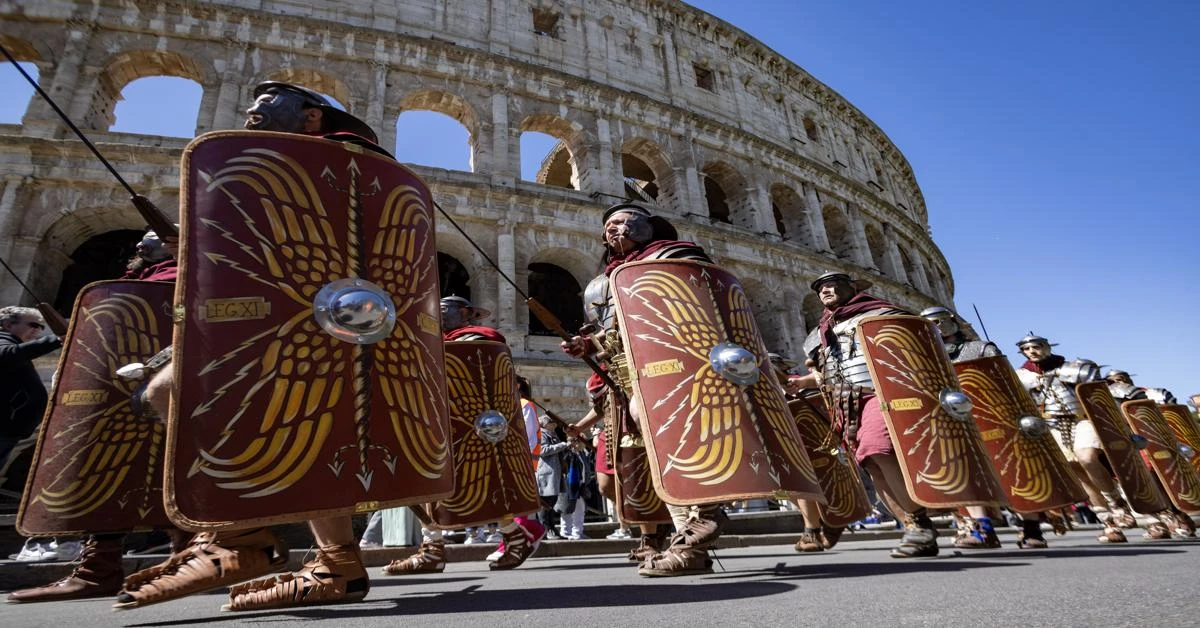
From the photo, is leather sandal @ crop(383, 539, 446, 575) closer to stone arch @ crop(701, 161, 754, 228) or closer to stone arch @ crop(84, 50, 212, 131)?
stone arch @ crop(84, 50, 212, 131)

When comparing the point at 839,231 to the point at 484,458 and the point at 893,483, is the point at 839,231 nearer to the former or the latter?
the point at 893,483

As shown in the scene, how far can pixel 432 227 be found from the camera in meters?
2.12

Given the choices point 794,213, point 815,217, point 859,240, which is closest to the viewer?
point 815,217

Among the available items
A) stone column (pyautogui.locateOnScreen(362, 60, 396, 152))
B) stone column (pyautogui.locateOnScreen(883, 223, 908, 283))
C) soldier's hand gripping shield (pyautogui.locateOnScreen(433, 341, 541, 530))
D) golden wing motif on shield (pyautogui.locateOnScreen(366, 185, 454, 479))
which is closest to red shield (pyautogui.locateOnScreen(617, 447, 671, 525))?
soldier's hand gripping shield (pyautogui.locateOnScreen(433, 341, 541, 530))

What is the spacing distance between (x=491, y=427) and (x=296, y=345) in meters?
1.98

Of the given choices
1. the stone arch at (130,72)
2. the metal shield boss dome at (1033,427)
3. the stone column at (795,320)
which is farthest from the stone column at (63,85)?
the stone column at (795,320)

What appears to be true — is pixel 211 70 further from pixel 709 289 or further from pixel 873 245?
pixel 873 245

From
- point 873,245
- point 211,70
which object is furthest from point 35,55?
point 873,245

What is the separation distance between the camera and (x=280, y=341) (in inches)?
64.4

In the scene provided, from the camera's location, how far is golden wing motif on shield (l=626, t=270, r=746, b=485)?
2.33 metres

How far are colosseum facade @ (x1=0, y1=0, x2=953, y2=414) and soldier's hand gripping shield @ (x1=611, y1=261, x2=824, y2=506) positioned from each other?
8.67 m

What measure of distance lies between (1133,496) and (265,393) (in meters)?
6.40

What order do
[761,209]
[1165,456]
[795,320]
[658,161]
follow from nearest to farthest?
[1165,456] → [795,320] → [658,161] → [761,209]

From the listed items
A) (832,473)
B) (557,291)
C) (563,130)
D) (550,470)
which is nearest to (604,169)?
(563,130)
